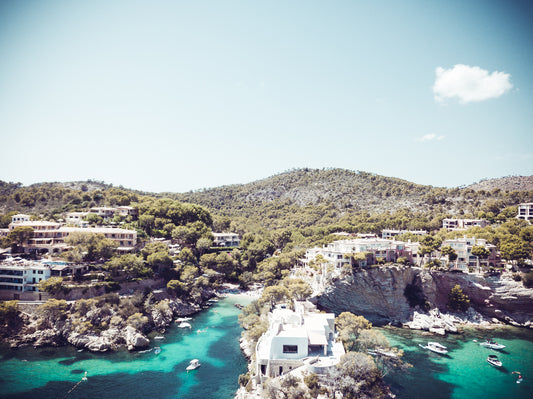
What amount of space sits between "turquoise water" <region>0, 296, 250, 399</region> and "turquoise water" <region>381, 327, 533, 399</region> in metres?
15.5

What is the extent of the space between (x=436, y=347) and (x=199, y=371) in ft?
83.0

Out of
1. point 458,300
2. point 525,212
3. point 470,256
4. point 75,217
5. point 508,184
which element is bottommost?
point 458,300

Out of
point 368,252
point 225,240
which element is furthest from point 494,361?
point 225,240

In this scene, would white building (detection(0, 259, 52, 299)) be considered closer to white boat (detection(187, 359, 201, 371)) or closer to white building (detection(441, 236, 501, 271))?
white boat (detection(187, 359, 201, 371))

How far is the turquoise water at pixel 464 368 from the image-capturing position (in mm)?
25250

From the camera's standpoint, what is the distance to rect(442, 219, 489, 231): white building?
2512 inches

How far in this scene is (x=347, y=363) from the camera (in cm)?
2125

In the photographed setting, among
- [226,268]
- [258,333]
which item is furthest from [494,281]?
[226,268]

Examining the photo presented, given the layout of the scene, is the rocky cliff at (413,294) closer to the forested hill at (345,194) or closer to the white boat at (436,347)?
the white boat at (436,347)

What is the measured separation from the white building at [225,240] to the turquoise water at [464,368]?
39333 mm

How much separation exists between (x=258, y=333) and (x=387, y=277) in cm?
2188

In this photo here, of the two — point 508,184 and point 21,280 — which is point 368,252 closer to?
point 21,280

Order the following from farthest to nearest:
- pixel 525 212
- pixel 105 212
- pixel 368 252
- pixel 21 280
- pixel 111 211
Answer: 1. pixel 111 211
2. pixel 105 212
3. pixel 525 212
4. pixel 368 252
5. pixel 21 280

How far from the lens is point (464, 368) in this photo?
2917cm
